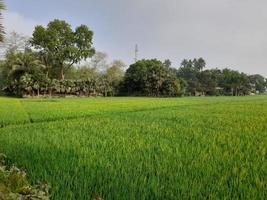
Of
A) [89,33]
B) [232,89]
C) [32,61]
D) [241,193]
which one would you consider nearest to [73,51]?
[89,33]

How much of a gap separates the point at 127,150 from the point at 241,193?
217cm

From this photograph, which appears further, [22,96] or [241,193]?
[22,96]

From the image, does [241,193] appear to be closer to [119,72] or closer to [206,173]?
[206,173]

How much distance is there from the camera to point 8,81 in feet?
129

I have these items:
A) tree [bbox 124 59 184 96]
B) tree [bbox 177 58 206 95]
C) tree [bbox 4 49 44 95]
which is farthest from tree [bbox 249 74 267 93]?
tree [bbox 4 49 44 95]

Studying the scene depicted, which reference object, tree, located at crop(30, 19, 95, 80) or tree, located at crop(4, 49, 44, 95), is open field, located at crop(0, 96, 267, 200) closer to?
tree, located at crop(4, 49, 44, 95)

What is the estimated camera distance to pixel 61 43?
153 feet

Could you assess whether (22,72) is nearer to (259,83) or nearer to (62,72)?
(62,72)

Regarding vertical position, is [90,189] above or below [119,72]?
below

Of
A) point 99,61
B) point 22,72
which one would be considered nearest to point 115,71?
point 99,61

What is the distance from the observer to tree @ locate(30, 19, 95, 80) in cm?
4478

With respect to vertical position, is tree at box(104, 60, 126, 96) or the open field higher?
tree at box(104, 60, 126, 96)

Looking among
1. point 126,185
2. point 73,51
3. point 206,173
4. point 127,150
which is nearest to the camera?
point 126,185

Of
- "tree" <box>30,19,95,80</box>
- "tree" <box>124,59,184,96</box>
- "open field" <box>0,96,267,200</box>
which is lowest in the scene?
"open field" <box>0,96,267,200</box>
